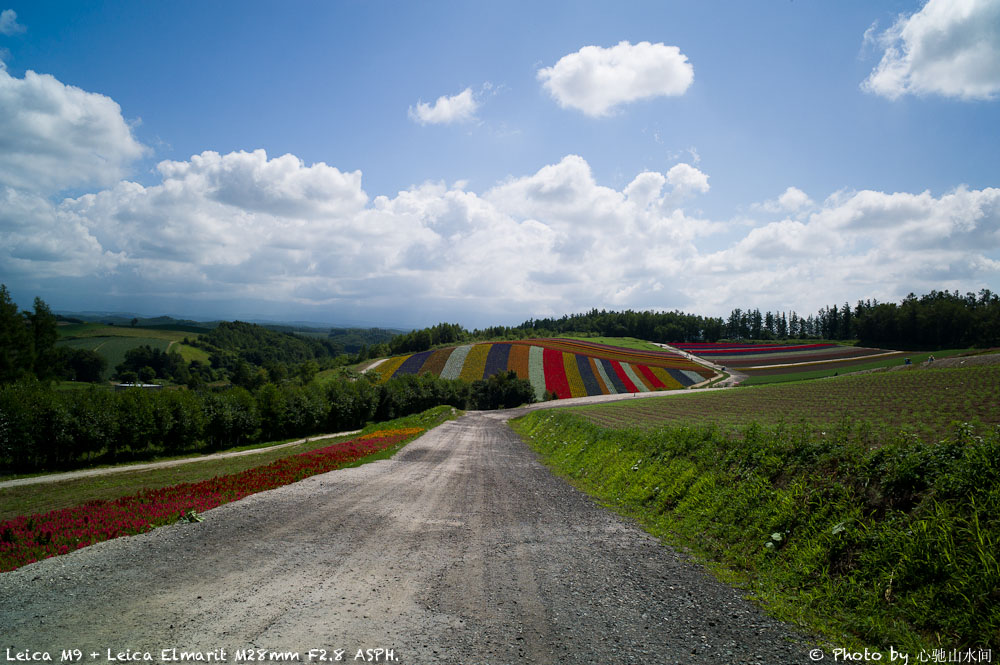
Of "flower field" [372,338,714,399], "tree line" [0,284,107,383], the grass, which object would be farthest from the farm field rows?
the grass

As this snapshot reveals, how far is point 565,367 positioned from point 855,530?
86887 mm

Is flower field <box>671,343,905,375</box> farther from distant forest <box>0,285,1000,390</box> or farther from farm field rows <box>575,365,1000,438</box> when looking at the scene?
farm field rows <box>575,365,1000,438</box>

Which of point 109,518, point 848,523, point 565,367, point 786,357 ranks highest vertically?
point 848,523

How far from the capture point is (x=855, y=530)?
6938 mm

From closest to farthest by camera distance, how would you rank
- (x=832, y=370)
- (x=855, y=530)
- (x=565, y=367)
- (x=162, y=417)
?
(x=855, y=530) < (x=162, y=417) < (x=832, y=370) < (x=565, y=367)

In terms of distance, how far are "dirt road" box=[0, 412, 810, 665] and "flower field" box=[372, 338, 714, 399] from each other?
71.2 metres

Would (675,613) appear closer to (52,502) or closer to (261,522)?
(261,522)

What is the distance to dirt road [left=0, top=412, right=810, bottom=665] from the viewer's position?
5074mm

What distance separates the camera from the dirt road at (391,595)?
200 inches

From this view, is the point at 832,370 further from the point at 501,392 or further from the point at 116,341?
the point at 116,341

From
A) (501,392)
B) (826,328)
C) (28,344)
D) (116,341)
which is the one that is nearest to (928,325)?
(826,328)

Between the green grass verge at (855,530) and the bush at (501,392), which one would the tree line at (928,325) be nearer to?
the bush at (501,392)

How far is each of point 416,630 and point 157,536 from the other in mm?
7156

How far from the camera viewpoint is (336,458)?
20.6 meters
